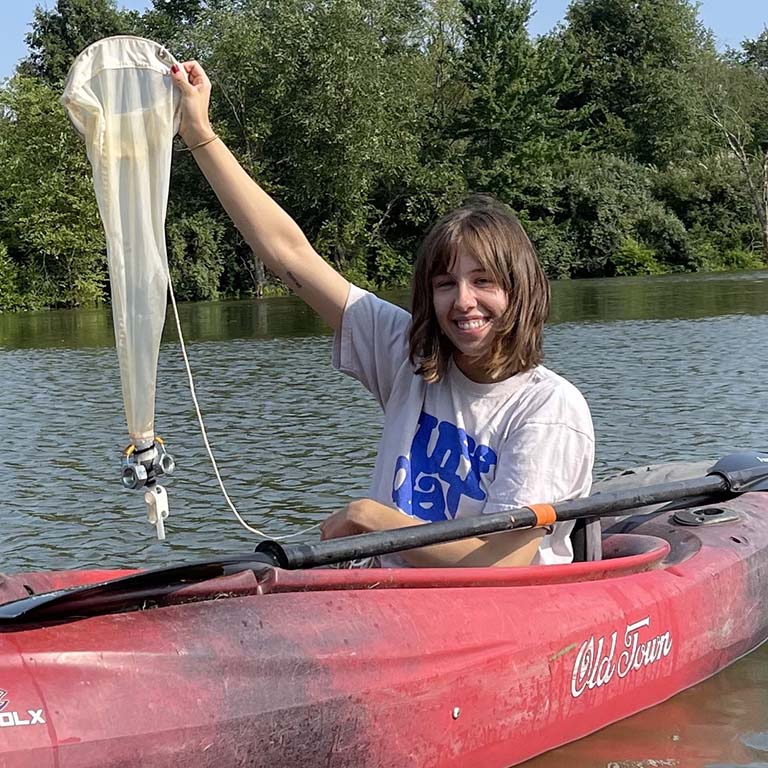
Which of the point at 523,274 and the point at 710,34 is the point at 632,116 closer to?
Answer: the point at 710,34

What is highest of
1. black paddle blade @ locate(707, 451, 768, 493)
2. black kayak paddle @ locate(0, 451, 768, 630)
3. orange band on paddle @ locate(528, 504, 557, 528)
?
orange band on paddle @ locate(528, 504, 557, 528)

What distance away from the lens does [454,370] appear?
11.6 feet

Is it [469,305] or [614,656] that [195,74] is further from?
[614,656]

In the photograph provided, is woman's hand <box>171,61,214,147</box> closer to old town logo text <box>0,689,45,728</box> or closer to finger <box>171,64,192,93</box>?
finger <box>171,64,192,93</box>

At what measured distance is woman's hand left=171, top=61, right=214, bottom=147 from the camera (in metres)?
3.37

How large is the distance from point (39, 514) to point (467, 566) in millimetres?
5063

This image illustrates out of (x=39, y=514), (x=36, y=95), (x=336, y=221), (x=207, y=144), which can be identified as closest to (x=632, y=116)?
(x=336, y=221)

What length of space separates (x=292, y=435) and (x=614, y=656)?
6.92 metres

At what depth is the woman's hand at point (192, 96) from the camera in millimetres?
3371

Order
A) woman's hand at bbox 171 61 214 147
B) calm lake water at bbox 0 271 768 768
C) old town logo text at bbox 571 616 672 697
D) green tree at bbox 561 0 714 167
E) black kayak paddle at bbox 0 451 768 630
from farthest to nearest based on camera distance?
green tree at bbox 561 0 714 167 < calm lake water at bbox 0 271 768 768 < old town logo text at bbox 571 616 672 697 < woman's hand at bbox 171 61 214 147 < black kayak paddle at bbox 0 451 768 630

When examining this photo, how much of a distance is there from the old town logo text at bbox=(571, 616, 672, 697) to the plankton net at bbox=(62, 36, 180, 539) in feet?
4.44

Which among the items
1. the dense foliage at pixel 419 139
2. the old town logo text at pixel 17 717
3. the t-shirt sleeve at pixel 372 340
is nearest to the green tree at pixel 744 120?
the dense foliage at pixel 419 139

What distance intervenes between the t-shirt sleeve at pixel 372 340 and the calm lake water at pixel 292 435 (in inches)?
51.5

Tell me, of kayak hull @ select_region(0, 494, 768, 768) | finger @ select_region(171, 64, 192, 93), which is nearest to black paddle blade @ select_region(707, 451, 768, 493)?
kayak hull @ select_region(0, 494, 768, 768)
